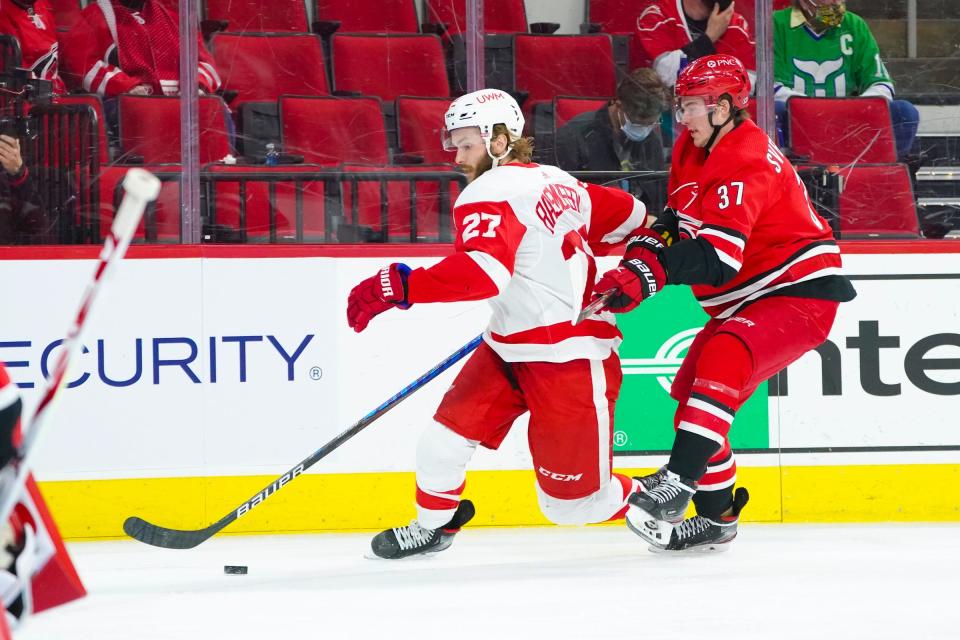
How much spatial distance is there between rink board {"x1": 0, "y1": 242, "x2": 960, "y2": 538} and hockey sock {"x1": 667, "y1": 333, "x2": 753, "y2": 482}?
0.80 metres

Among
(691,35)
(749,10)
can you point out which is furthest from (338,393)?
(749,10)

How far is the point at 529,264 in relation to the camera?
9.58ft

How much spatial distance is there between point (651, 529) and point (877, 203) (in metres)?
1.36

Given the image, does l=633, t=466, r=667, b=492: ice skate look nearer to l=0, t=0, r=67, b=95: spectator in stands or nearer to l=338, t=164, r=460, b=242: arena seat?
l=338, t=164, r=460, b=242: arena seat

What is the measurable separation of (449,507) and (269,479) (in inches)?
28.7

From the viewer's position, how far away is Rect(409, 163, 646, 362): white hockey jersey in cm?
278

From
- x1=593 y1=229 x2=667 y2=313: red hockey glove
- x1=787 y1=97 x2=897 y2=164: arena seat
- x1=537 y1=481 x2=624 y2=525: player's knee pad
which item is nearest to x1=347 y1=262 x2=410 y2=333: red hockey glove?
x1=593 y1=229 x2=667 y2=313: red hockey glove

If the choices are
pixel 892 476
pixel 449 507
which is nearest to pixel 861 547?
pixel 892 476

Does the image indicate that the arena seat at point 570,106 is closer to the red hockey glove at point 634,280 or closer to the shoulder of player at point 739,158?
the shoulder of player at point 739,158

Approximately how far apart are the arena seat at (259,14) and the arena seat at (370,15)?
53mm

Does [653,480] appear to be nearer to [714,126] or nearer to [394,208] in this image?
[714,126]

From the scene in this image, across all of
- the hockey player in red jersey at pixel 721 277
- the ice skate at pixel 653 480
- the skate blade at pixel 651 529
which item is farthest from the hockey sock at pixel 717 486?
the ice skate at pixel 653 480

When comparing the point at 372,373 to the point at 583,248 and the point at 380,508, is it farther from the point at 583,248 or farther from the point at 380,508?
the point at 583,248

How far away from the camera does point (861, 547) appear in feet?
10.8
